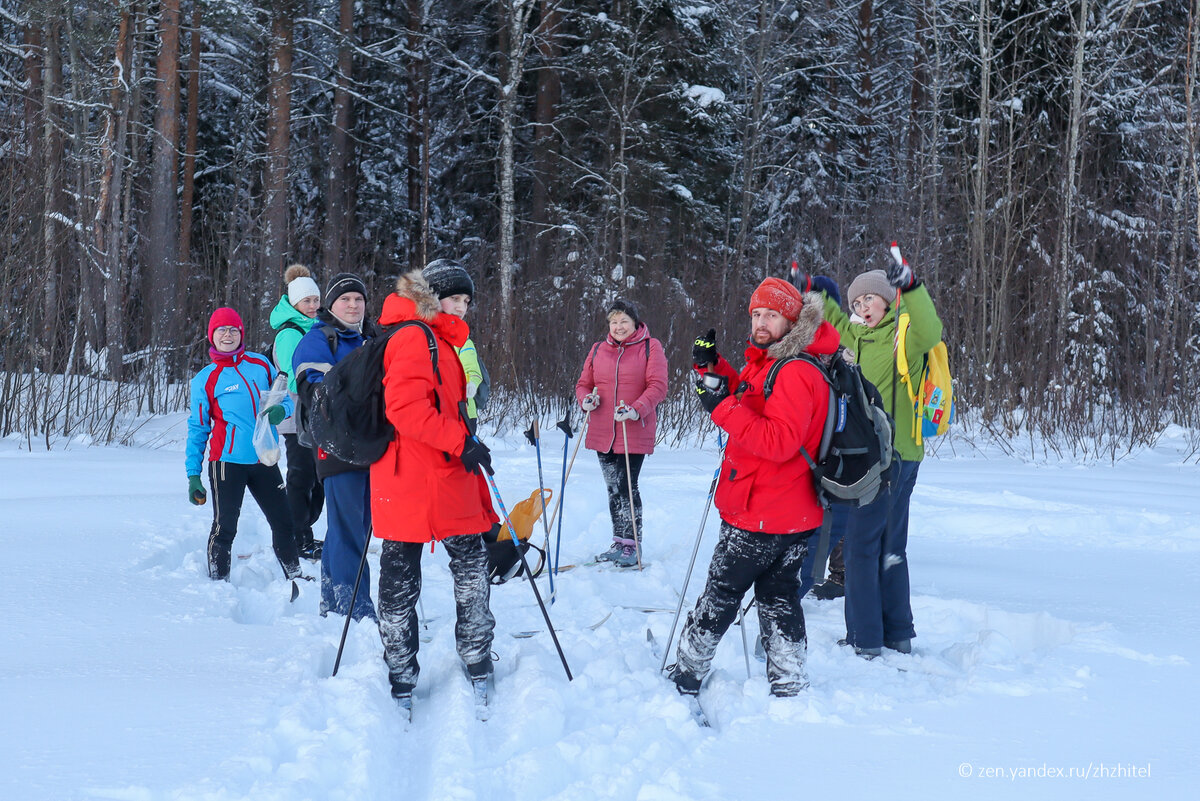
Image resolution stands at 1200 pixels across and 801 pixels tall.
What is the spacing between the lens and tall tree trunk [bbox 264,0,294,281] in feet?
48.7

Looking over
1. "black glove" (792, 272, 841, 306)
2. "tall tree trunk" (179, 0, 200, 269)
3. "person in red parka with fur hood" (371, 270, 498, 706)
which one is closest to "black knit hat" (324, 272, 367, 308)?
"person in red parka with fur hood" (371, 270, 498, 706)

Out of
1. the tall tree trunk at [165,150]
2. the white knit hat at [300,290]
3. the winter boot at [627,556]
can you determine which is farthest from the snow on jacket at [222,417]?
the tall tree trunk at [165,150]

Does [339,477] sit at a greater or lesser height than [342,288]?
lesser

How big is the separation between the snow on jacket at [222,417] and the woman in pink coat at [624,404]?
2148 millimetres

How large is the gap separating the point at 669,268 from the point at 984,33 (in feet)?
26.4

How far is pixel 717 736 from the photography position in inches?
126

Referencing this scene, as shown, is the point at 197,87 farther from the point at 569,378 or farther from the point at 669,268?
the point at 569,378

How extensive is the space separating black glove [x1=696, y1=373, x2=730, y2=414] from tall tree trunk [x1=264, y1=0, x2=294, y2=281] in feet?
41.3

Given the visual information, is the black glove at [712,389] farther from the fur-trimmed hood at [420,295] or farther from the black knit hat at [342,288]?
the black knit hat at [342,288]

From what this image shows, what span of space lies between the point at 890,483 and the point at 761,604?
853 mm

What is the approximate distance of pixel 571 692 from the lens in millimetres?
3586

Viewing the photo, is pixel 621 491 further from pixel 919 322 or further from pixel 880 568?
pixel 919 322

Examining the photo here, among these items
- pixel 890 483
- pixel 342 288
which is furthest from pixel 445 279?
pixel 890 483

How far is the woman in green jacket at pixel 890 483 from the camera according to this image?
3988 millimetres
